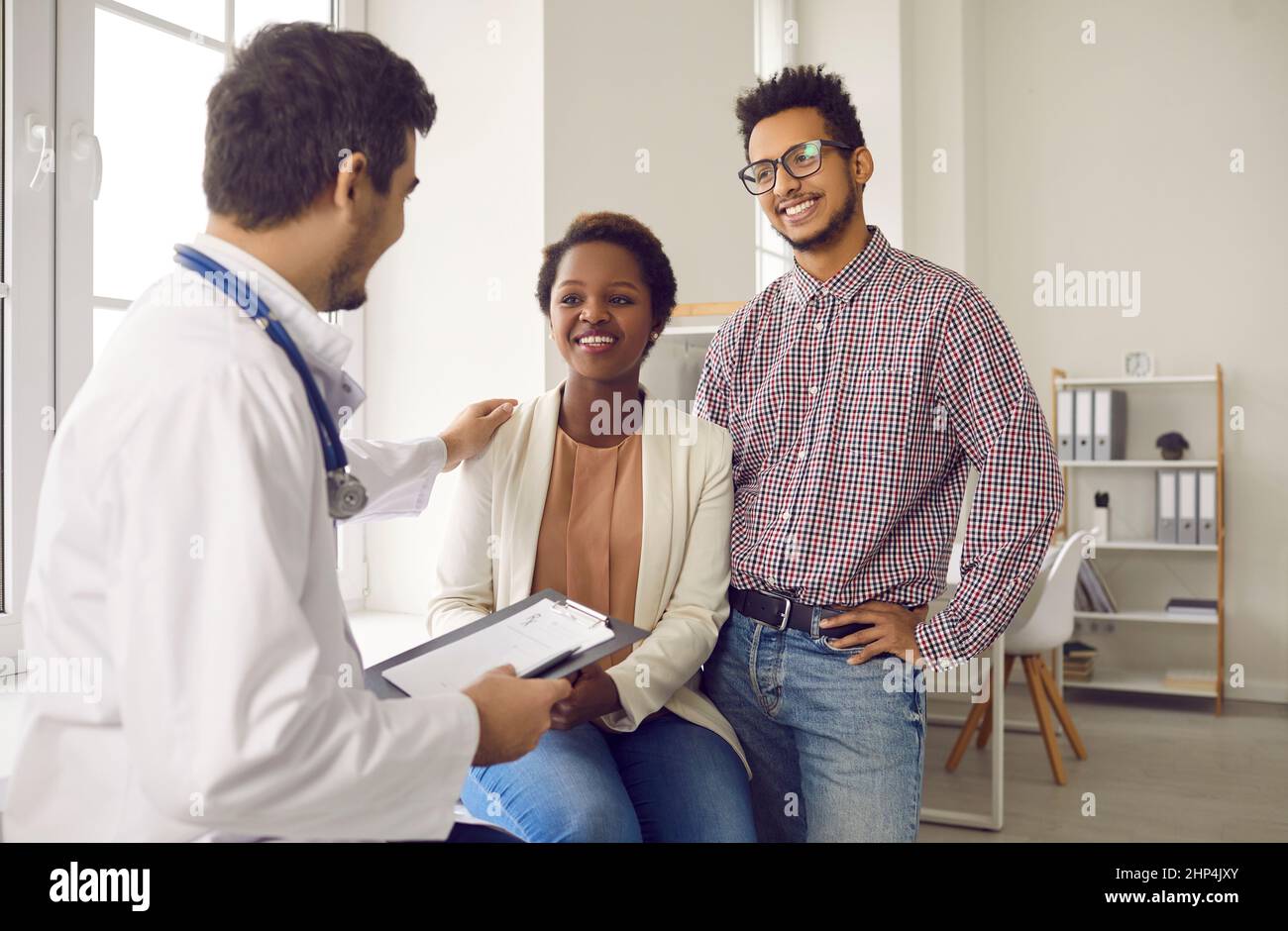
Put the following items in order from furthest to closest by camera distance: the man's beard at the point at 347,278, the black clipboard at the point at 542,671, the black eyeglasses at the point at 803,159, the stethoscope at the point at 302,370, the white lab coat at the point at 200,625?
the black eyeglasses at the point at 803,159 < the black clipboard at the point at 542,671 < the man's beard at the point at 347,278 < the stethoscope at the point at 302,370 < the white lab coat at the point at 200,625

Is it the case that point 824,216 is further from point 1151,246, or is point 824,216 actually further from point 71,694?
point 1151,246

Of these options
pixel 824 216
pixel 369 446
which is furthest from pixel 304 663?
pixel 824 216

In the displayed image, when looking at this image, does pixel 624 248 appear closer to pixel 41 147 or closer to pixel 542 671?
pixel 542 671

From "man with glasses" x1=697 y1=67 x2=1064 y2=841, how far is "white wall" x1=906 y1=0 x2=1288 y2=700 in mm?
3762

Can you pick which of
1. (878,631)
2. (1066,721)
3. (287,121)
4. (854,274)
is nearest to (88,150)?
(287,121)

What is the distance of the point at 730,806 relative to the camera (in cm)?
151

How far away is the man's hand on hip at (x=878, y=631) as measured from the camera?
156 cm

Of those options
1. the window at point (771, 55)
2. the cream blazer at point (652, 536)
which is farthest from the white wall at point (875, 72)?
the cream blazer at point (652, 536)

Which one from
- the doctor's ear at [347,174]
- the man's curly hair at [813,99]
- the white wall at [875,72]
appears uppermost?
the white wall at [875,72]

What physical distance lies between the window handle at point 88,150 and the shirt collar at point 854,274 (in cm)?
154

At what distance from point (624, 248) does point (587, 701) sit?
827 mm

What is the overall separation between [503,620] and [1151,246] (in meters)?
4.95

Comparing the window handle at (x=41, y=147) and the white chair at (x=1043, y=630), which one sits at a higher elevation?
the window handle at (x=41, y=147)

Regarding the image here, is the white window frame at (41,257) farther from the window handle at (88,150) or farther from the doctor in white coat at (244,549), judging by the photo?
the doctor in white coat at (244,549)
